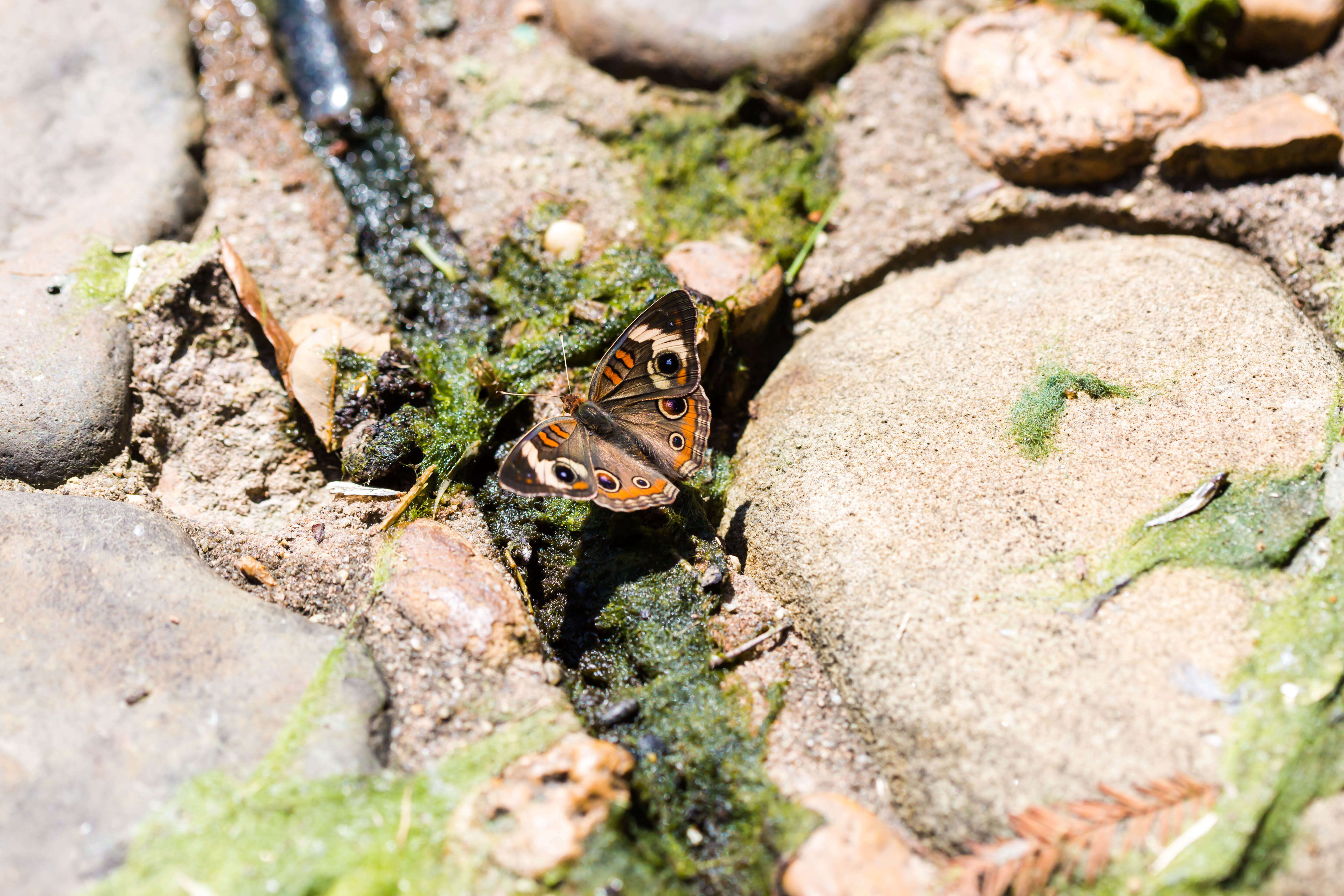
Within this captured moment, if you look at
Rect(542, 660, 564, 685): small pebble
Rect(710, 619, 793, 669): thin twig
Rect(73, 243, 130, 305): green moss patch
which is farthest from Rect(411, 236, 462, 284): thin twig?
Rect(710, 619, 793, 669): thin twig

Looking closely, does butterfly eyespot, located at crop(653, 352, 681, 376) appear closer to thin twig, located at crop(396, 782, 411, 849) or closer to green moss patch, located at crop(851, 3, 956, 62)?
thin twig, located at crop(396, 782, 411, 849)

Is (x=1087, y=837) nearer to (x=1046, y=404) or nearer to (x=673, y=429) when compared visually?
(x=1046, y=404)

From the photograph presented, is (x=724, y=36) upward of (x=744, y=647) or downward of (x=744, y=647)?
upward

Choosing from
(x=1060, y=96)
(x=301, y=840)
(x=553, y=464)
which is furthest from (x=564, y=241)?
(x=301, y=840)

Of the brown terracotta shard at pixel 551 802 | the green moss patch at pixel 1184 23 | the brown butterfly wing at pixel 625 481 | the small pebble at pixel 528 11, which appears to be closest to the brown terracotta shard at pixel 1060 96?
the green moss patch at pixel 1184 23

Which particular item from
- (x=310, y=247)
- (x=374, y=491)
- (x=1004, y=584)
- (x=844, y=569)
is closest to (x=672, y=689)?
(x=844, y=569)

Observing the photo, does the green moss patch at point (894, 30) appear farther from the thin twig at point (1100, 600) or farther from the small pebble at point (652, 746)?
the small pebble at point (652, 746)

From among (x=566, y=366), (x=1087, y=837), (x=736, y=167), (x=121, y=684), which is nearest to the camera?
(x=1087, y=837)
